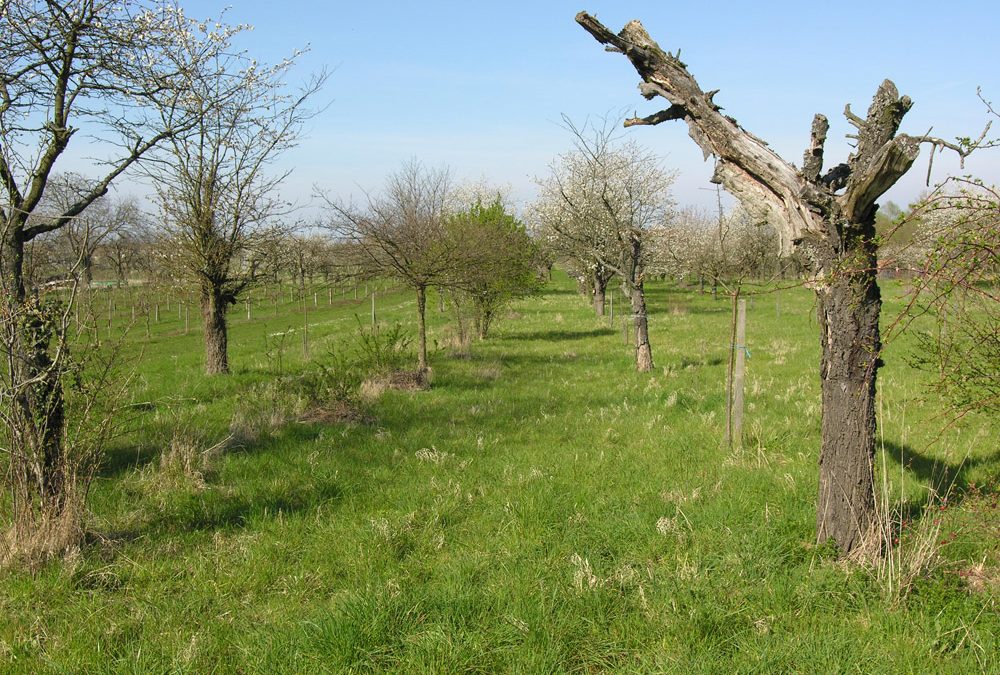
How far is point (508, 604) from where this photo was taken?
4008 mm

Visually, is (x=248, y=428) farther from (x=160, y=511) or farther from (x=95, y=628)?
(x=95, y=628)

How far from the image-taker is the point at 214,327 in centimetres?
1341

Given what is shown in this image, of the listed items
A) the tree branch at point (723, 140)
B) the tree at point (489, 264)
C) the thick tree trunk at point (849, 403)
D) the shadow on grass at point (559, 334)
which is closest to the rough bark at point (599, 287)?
the tree at point (489, 264)

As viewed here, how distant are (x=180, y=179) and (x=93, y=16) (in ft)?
24.5

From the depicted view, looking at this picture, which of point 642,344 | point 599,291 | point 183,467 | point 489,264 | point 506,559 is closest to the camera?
point 506,559

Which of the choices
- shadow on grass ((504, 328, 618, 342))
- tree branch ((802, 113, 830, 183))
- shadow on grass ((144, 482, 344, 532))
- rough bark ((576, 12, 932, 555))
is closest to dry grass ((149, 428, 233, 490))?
shadow on grass ((144, 482, 344, 532))

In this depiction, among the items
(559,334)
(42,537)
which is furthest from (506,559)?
(559,334)

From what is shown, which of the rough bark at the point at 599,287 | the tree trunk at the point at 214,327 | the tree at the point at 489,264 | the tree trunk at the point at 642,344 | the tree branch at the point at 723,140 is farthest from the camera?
the rough bark at the point at 599,287

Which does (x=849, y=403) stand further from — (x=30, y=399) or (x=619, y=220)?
(x=619, y=220)

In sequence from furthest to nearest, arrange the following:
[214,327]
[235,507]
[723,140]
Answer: [214,327]
[235,507]
[723,140]

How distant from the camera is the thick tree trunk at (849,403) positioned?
13.7 feet

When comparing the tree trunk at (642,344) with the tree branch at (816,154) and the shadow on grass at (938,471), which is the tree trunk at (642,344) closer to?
the shadow on grass at (938,471)

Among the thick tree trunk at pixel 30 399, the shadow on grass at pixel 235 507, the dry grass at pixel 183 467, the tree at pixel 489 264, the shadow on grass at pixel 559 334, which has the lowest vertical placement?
the shadow on grass at pixel 235 507

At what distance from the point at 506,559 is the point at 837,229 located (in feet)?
11.1
